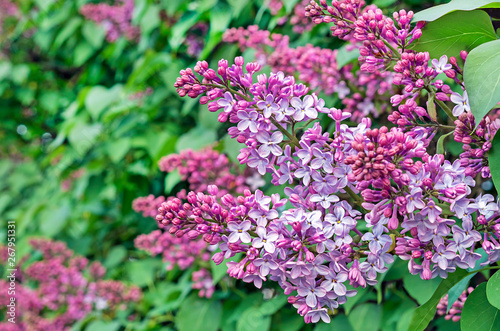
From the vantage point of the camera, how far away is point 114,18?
2459 millimetres

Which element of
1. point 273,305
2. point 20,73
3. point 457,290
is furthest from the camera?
point 20,73

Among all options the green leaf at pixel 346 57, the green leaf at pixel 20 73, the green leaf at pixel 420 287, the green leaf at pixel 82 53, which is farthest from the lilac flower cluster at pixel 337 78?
the green leaf at pixel 20 73

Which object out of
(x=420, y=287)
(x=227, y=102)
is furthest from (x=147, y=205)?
(x=227, y=102)

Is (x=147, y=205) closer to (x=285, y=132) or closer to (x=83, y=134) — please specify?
(x=83, y=134)

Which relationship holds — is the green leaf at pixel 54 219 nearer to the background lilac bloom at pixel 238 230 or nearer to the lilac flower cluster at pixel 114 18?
the lilac flower cluster at pixel 114 18

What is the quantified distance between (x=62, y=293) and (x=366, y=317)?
1426mm

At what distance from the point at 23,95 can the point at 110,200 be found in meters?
1.16

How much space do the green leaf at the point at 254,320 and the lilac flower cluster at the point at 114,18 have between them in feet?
5.00

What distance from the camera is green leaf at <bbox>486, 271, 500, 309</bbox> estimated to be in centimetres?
61

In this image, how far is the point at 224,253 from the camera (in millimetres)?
689

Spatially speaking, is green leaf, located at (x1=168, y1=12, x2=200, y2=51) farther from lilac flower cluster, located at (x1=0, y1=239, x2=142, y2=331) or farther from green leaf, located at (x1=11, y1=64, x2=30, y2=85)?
green leaf, located at (x1=11, y1=64, x2=30, y2=85)

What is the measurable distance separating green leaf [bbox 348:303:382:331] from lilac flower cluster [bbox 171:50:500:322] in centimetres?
60

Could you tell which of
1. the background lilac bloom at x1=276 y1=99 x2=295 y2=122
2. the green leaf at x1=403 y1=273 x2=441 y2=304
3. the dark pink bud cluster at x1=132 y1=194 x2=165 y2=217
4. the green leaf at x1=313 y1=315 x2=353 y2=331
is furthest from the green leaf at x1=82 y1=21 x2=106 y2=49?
the background lilac bloom at x1=276 y1=99 x2=295 y2=122

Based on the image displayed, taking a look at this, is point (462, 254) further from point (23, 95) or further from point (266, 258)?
point (23, 95)
